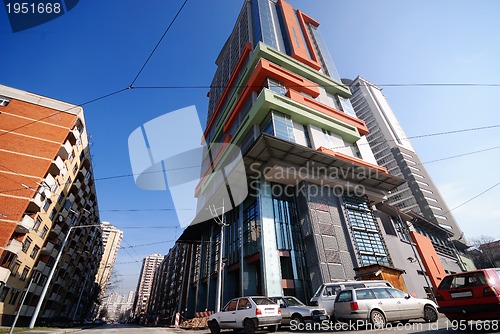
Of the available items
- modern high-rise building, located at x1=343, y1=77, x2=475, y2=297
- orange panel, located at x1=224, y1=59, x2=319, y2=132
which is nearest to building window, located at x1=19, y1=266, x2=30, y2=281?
orange panel, located at x1=224, y1=59, x2=319, y2=132

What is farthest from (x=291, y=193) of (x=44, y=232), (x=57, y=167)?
(x=44, y=232)

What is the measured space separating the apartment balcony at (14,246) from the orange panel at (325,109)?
109 feet

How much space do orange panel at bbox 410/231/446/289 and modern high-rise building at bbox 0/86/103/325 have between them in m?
38.6

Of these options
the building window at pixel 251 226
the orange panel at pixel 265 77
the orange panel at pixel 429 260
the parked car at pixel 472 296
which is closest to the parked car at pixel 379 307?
the parked car at pixel 472 296

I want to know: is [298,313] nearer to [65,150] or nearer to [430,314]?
[430,314]

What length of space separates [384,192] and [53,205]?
41.3 meters

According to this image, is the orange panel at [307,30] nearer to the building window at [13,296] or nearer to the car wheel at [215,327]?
the car wheel at [215,327]

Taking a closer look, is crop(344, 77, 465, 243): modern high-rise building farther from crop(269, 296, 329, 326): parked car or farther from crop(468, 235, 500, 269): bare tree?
crop(269, 296, 329, 326): parked car

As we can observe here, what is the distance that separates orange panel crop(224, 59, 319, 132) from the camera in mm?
31047

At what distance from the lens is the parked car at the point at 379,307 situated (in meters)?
8.49

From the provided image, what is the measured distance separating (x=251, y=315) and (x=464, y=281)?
707 cm

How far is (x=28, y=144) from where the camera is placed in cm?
2598

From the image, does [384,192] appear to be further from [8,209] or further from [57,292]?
[57,292]

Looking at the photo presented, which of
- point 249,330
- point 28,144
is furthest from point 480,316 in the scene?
point 28,144
